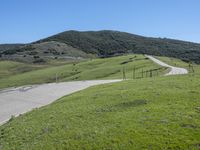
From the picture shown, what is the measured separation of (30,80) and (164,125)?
62.7m

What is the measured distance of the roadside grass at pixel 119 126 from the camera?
10453mm

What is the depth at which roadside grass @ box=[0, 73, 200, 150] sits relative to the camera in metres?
10.5

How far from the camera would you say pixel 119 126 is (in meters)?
12.0

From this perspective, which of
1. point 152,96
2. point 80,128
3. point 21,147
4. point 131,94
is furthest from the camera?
point 131,94

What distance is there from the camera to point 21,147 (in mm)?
11055

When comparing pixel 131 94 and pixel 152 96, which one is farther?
pixel 131 94

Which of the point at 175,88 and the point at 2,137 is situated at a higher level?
the point at 175,88

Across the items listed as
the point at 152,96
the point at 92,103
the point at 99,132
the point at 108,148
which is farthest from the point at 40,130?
the point at 152,96

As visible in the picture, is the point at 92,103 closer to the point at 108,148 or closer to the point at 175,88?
the point at 175,88

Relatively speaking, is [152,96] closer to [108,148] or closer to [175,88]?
[175,88]

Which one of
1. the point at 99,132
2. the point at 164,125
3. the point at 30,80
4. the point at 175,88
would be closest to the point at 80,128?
the point at 99,132

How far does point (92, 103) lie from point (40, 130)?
5.07 meters

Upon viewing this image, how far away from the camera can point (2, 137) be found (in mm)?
12781

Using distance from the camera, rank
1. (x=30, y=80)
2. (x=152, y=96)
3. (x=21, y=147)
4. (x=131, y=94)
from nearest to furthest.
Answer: (x=21, y=147) < (x=152, y=96) < (x=131, y=94) < (x=30, y=80)
